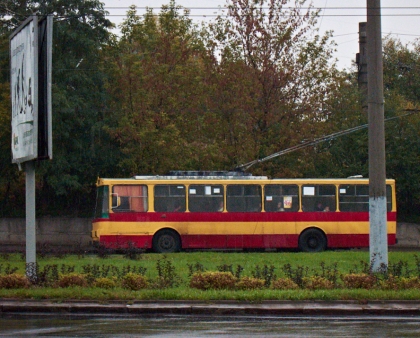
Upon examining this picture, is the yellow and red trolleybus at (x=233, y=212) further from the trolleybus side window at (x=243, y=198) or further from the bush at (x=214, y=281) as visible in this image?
the bush at (x=214, y=281)

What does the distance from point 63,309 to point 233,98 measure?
75.3ft

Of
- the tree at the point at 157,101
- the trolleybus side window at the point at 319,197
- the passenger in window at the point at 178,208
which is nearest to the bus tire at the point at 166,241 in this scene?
the passenger in window at the point at 178,208

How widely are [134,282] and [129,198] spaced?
1488 centimetres

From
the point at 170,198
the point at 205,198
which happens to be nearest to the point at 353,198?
the point at 205,198

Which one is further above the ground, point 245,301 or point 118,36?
point 118,36

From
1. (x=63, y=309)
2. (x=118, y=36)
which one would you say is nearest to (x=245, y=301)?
(x=63, y=309)

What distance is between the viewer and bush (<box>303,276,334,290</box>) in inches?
624

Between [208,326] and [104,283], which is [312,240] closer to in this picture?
[104,283]

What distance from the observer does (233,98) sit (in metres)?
35.9

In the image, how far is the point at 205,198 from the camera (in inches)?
1230

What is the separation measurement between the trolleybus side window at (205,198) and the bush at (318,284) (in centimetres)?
1513

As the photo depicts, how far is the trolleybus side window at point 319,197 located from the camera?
104ft

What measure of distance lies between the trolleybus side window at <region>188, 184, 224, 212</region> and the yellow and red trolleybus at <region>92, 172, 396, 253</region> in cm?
2

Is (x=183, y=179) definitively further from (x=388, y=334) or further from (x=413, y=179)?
(x=388, y=334)
